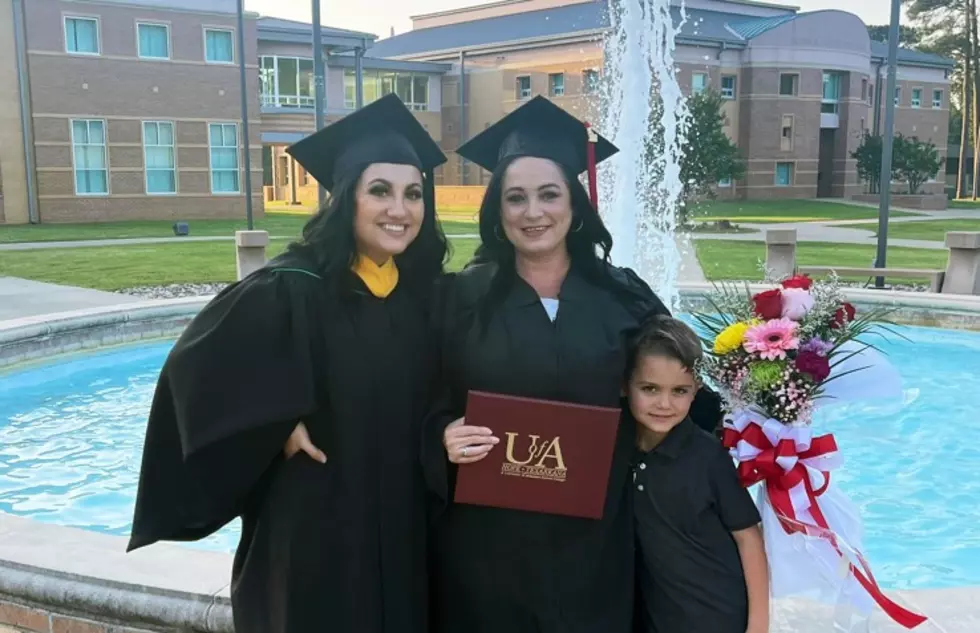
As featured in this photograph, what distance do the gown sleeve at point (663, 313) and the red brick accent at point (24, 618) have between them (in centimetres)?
225

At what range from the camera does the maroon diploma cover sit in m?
2.08

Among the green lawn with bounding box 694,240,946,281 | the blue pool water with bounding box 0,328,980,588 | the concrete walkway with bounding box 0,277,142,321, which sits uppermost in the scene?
the green lawn with bounding box 694,240,946,281

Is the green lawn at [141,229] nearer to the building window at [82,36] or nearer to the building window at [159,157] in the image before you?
the building window at [159,157]

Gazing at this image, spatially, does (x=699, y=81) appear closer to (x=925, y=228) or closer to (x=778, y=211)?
(x=778, y=211)

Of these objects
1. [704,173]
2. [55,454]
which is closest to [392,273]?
[55,454]

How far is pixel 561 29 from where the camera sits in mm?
40875

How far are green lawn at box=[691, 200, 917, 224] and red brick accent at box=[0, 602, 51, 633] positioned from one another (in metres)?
26.4

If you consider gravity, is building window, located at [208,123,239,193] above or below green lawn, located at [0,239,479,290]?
above

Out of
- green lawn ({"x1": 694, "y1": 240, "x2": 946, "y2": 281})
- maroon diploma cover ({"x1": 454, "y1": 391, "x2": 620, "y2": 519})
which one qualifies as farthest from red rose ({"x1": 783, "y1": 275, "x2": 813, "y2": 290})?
green lawn ({"x1": 694, "y1": 240, "x2": 946, "y2": 281})

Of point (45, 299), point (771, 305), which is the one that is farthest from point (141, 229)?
point (771, 305)

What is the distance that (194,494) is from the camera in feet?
7.63

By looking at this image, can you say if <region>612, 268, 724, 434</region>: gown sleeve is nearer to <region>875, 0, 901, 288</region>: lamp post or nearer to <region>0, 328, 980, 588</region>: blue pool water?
<region>0, 328, 980, 588</region>: blue pool water

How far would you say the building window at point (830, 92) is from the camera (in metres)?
42.9

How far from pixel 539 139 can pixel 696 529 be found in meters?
1.12
